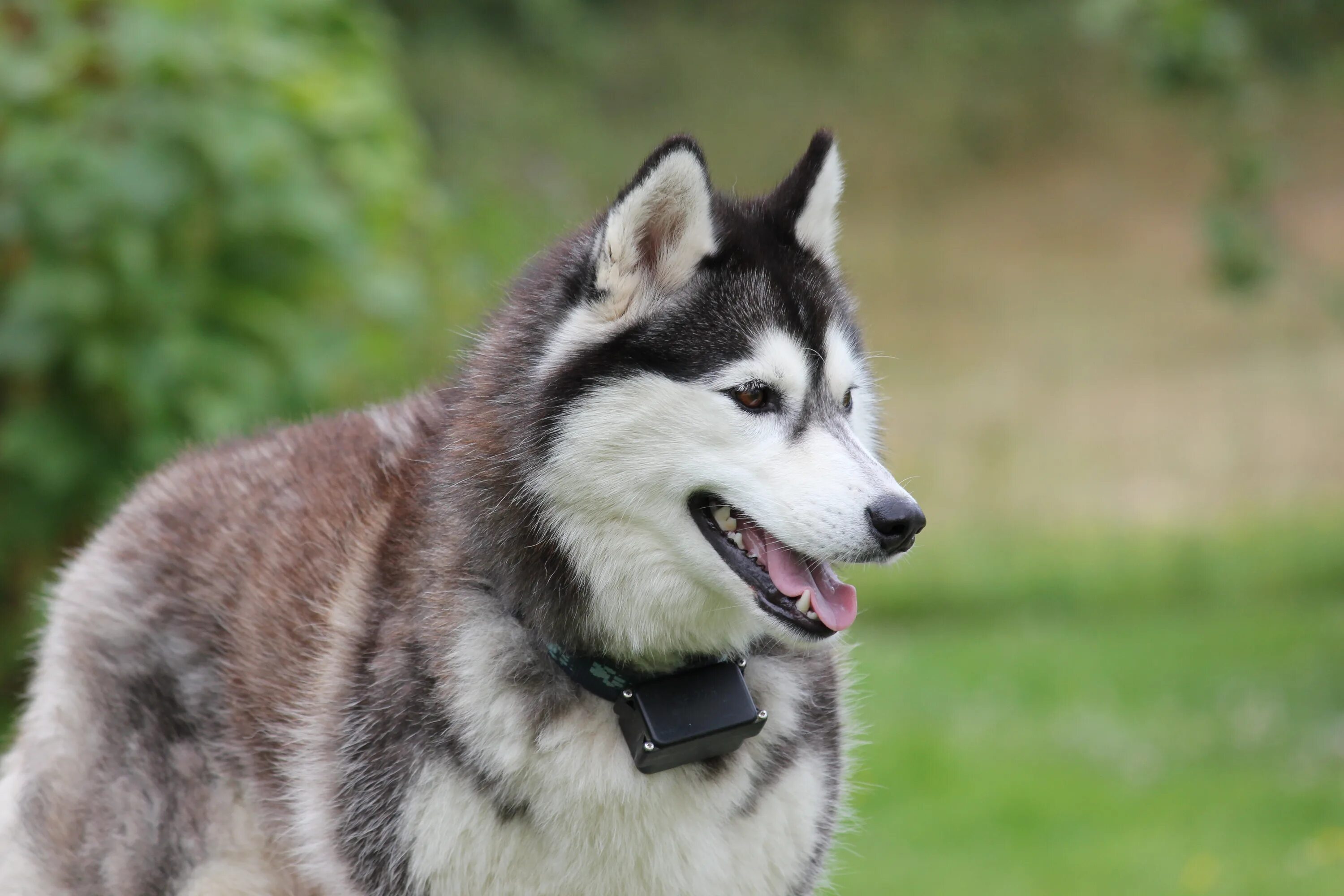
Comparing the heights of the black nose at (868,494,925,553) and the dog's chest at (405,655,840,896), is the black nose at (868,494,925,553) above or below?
above

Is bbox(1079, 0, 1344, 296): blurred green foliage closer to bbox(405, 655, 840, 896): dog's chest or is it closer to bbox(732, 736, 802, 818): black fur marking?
bbox(732, 736, 802, 818): black fur marking

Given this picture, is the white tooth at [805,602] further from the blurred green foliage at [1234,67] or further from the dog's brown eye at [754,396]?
the blurred green foliage at [1234,67]

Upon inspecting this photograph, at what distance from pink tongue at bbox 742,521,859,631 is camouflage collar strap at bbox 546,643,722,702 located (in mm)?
344

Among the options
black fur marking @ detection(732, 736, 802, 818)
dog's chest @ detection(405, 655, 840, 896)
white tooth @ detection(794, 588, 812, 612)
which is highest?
white tooth @ detection(794, 588, 812, 612)

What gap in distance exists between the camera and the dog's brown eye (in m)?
2.89

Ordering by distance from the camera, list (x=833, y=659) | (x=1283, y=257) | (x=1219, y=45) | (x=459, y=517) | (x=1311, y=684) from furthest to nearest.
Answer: (x=1283, y=257), (x=1311, y=684), (x=1219, y=45), (x=833, y=659), (x=459, y=517)

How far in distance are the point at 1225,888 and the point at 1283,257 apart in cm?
440

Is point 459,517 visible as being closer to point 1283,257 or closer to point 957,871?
point 957,871

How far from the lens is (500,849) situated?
9.62 feet

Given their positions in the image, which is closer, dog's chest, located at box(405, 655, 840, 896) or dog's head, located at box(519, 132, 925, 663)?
dog's head, located at box(519, 132, 925, 663)

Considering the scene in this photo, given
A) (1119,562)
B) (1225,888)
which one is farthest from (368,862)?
(1119,562)

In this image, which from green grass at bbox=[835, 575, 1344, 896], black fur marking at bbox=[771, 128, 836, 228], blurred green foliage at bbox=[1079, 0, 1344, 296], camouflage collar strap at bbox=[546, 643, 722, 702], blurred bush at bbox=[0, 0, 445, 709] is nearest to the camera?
camouflage collar strap at bbox=[546, 643, 722, 702]

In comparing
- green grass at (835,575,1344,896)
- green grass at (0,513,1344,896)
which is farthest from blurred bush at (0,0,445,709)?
green grass at (0,513,1344,896)

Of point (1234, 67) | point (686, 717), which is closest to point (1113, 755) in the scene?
point (1234, 67)
